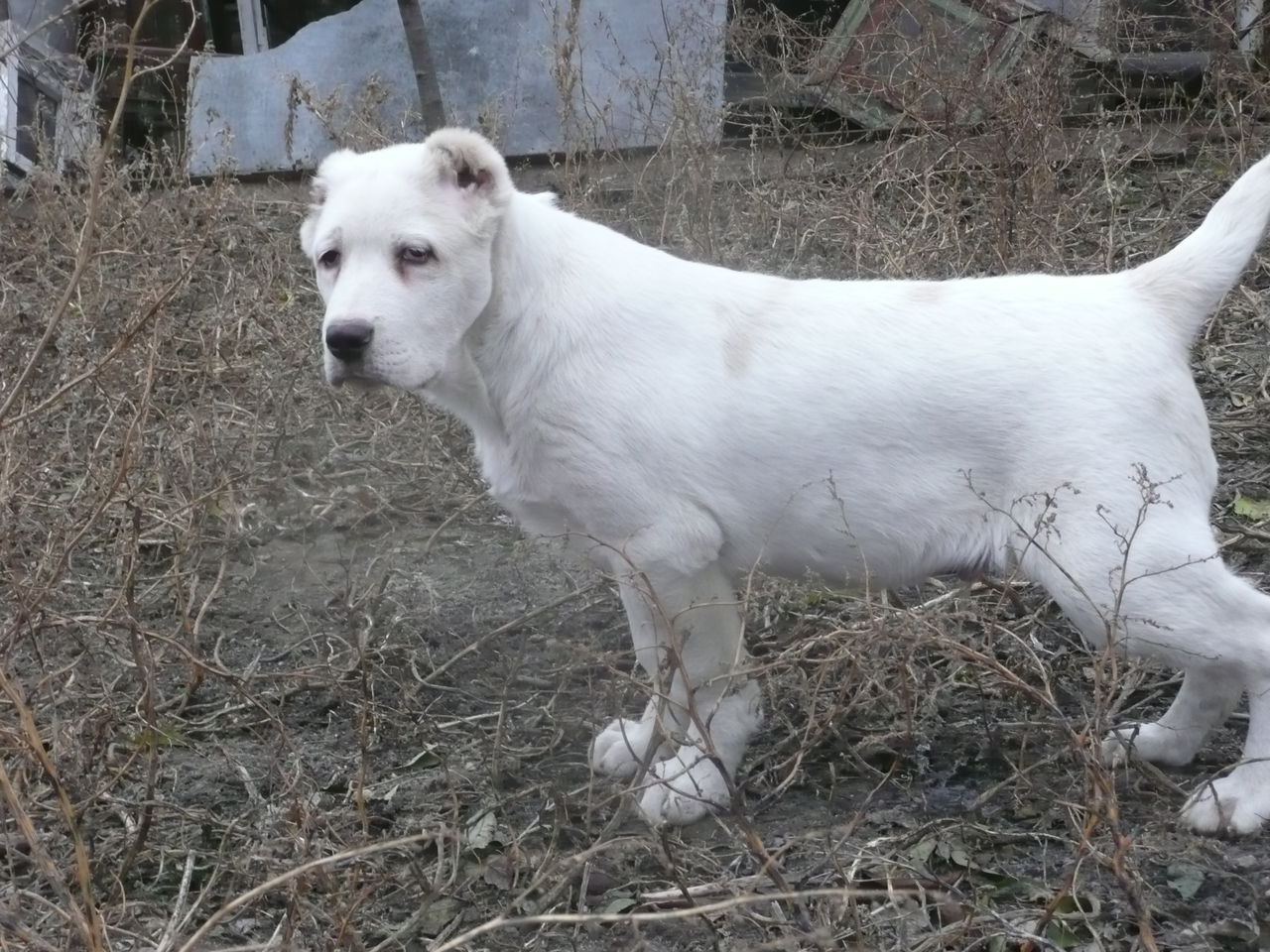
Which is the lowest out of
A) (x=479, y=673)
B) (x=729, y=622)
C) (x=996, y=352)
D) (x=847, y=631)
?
(x=479, y=673)

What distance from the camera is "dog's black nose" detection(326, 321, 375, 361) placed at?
320 cm

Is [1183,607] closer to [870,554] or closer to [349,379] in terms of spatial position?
[870,554]

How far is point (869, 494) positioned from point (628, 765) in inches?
39.8

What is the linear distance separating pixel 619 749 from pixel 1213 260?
6.38 feet

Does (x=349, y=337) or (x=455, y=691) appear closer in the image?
(x=349, y=337)

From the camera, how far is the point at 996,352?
337 cm

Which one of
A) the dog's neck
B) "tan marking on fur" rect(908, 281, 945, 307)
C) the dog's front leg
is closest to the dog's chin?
the dog's neck

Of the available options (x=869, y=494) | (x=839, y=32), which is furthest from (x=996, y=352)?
(x=839, y=32)

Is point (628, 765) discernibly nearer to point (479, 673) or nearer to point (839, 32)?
point (479, 673)

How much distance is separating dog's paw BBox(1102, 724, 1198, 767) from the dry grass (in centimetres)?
6

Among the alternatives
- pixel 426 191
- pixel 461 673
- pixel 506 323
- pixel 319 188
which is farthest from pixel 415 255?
pixel 461 673

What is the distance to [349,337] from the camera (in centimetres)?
320

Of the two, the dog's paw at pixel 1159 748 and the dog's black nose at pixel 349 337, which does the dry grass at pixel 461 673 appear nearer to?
the dog's paw at pixel 1159 748

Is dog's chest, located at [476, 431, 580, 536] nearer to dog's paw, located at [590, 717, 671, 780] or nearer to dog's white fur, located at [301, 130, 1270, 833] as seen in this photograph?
dog's white fur, located at [301, 130, 1270, 833]
